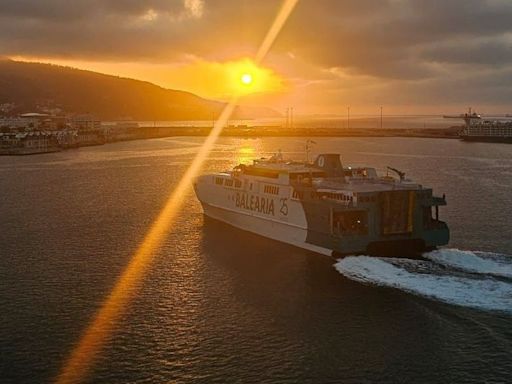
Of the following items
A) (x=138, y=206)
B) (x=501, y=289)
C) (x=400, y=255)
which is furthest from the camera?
(x=138, y=206)

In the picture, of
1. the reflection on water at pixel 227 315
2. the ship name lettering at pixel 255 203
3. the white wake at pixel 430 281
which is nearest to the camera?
the reflection on water at pixel 227 315

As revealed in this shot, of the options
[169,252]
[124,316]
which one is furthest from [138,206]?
[124,316]

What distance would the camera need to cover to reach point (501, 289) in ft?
69.2

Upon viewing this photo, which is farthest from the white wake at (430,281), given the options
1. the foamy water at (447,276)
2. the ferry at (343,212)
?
the ferry at (343,212)

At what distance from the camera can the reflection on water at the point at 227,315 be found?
1582cm

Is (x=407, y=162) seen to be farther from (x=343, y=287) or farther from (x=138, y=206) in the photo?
(x=343, y=287)

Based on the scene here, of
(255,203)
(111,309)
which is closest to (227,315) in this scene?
(111,309)

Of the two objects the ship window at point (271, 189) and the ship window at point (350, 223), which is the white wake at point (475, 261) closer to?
the ship window at point (350, 223)

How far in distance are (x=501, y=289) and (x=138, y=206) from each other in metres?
28.4

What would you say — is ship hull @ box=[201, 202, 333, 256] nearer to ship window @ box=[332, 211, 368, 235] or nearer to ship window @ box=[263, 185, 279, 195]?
ship window @ box=[332, 211, 368, 235]

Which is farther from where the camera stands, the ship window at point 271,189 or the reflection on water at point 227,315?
the ship window at point 271,189

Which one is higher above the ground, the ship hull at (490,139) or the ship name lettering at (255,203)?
the ship hull at (490,139)

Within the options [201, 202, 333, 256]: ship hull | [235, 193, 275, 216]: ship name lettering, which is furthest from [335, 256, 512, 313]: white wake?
[235, 193, 275, 216]: ship name lettering

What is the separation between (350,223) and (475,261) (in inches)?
224
